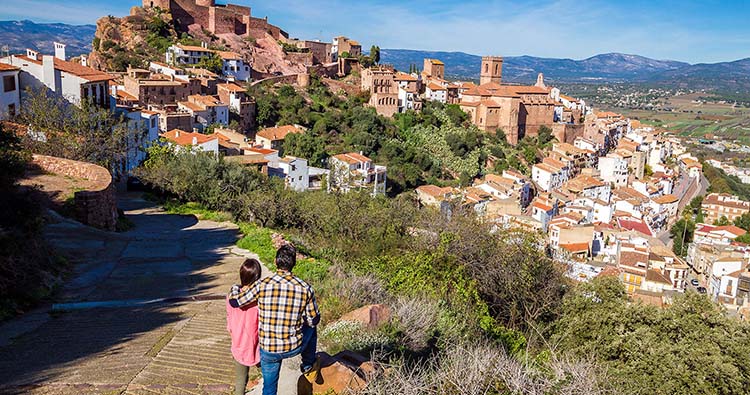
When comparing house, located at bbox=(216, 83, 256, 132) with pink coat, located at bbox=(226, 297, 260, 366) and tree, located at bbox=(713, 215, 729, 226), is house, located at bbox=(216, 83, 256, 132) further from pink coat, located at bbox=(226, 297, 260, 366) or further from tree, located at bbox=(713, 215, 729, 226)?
tree, located at bbox=(713, 215, 729, 226)

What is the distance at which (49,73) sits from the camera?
21.0 meters

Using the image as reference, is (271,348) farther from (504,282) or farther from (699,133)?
(699,133)

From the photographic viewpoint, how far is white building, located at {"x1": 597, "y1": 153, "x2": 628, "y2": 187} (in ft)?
195

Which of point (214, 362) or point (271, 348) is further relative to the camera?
point (214, 362)

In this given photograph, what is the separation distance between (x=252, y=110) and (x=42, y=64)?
24.0 meters

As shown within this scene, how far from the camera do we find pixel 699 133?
131 metres

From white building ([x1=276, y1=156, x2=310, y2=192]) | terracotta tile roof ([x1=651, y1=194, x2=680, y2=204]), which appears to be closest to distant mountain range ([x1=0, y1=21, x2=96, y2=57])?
white building ([x1=276, y1=156, x2=310, y2=192])

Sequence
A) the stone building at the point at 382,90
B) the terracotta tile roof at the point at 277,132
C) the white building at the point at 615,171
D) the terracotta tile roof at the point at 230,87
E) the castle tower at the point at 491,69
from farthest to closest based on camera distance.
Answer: the castle tower at the point at 491,69
the white building at the point at 615,171
the stone building at the point at 382,90
the terracotta tile roof at the point at 230,87
the terracotta tile roof at the point at 277,132

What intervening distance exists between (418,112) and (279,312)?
177ft

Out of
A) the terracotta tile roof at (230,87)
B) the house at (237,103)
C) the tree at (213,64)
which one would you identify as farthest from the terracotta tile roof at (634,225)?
the tree at (213,64)

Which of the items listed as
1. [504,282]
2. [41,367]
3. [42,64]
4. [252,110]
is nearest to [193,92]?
[252,110]

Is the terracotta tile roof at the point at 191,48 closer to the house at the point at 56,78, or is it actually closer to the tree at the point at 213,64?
the tree at the point at 213,64

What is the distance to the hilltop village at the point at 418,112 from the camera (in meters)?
28.3

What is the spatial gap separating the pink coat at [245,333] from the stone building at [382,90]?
50294 mm
